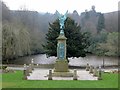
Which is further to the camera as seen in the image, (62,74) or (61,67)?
(61,67)

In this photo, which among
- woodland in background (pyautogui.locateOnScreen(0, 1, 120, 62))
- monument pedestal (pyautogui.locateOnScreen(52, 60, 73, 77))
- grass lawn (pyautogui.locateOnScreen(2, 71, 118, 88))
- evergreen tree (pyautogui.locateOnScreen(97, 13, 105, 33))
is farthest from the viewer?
evergreen tree (pyautogui.locateOnScreen(97, 13, 105, 33))

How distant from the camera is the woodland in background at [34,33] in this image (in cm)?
4347

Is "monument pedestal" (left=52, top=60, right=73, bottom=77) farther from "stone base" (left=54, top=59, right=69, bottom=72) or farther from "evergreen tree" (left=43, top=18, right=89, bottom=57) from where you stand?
"evergreen tree" (left=43, top=18, right=89, bottom=57)

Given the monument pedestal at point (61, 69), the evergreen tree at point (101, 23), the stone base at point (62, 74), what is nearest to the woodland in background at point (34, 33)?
the evergreen tree at point (101, 23)

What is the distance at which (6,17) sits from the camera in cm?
5009

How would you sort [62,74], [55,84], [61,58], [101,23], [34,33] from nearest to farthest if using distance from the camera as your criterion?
1. [55,84]
2. [62,74]
3. [61,58]
4. [34,33]
5. [101,23]

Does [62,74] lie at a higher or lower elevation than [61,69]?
lower

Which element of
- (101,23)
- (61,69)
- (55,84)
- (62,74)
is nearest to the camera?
(55,84)

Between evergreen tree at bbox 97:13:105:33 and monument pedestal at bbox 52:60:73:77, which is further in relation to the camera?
evergreen tree at bbox 97:13:105:33

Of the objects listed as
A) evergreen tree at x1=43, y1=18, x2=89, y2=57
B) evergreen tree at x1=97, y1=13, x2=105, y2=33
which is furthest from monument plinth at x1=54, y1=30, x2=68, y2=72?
evergreen tree at x1=97, y1=13, x2=105, y2=33

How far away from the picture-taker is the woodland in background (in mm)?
43469

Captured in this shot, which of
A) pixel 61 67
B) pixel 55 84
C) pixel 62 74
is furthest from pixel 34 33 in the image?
pixel 55 84

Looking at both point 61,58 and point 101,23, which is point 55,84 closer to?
point 61,58

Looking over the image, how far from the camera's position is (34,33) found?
6538 centimetres
